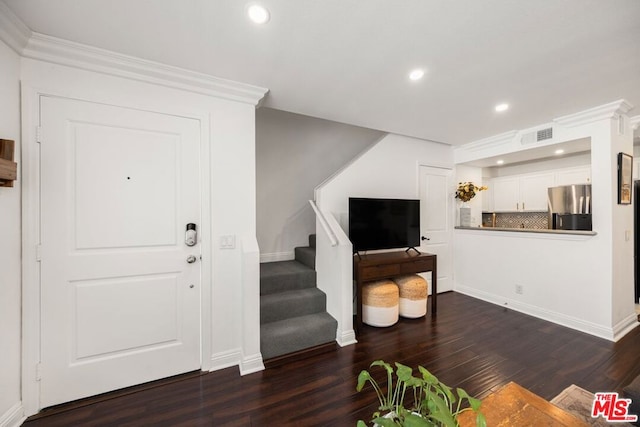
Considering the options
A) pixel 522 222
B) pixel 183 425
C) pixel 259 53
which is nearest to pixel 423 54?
pixel 259 53

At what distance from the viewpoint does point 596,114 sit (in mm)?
2615

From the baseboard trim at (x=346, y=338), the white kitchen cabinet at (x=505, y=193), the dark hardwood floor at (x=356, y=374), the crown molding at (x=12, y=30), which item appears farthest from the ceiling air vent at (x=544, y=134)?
the crown molding at (x=12, y=30)

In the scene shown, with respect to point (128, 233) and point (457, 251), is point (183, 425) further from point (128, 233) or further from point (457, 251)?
point (457, 251)

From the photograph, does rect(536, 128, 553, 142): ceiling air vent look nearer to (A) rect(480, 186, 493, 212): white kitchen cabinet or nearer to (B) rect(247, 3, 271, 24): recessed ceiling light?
(A) rect(480, 186, 493, 212): white kitchen cabinet

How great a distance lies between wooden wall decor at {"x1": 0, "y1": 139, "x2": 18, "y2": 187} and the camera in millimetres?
1348

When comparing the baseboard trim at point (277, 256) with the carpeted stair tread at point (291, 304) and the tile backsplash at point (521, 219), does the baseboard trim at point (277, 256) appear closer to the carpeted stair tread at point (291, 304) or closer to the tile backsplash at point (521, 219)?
the carpeted stair tread at point (291, 304)

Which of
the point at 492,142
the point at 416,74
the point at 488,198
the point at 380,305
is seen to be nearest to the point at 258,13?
→ the point at 416,74

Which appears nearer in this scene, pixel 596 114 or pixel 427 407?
pixel 427 407

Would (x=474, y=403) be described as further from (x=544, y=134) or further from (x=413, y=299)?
(x=544, y=134)

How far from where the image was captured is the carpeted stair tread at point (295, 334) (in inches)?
88.4

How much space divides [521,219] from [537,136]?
6.80 feet

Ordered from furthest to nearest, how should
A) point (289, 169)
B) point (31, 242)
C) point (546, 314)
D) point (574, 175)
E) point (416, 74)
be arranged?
point (574, 175)
point (289, 169)
point (546, 314)
point (416, 74)
point (31, 242)

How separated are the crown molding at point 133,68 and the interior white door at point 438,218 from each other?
2873mm

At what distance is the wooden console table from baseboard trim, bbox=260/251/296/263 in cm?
110
